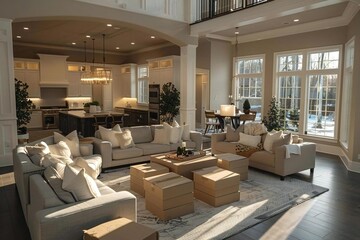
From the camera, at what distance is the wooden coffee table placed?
435 cm

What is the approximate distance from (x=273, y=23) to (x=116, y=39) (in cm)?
564

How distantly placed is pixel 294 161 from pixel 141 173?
115 inches

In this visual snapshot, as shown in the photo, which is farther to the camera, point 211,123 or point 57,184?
point 211,123

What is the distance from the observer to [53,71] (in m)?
11.7

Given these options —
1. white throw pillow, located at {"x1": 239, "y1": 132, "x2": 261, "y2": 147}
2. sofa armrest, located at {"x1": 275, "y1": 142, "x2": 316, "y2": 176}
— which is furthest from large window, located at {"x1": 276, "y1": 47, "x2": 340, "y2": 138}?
white throw pillow, located at {"x1": 239, "y1": 132, "x2": 261, "y2": 147}

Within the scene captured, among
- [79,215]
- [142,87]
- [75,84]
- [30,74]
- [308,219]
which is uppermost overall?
[30,74]

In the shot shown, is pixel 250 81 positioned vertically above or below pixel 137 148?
above

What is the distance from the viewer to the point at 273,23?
7.69 meters

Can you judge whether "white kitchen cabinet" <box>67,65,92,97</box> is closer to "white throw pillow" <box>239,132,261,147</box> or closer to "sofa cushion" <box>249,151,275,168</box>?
"white throw pillow" <box>239,132,261,147</box>

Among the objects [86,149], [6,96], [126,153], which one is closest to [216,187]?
[126,153]

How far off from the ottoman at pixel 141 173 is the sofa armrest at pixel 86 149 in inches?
51.2

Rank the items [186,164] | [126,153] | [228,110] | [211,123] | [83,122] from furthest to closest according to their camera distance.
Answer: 1. [211,123]
2. [83,122]
3. [228,110]
4. [126,153]
5. [186,164]

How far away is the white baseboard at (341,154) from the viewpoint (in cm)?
576

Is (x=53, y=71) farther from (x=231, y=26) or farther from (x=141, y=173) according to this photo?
(x=141, y=173)
